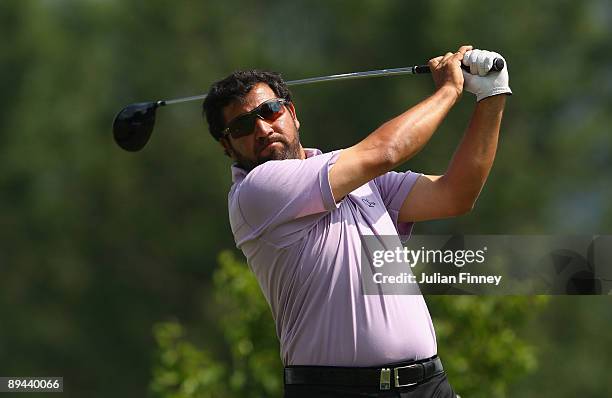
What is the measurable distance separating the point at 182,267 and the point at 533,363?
11.3 metres

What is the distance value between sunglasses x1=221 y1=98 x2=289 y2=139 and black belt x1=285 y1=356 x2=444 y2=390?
88 cm

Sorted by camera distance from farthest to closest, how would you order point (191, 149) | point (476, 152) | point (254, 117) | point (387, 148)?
point (191, 149)
point (254, 117)
point (476, 152)
point (387, 148)

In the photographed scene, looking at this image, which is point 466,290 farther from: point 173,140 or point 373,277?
point 173,140

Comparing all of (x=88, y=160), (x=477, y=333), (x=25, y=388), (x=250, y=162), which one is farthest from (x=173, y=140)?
(x=250, y=162)

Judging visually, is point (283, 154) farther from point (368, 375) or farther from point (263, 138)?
point (368, 375)

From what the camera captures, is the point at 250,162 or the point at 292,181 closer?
the point at 292,181

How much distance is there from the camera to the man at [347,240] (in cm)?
373

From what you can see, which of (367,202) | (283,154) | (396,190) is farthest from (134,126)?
(367,202)

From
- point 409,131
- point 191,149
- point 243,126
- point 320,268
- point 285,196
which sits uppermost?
point 191,149

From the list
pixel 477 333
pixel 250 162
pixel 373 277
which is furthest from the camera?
pixel 477 333

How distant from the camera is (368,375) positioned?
3.73 m

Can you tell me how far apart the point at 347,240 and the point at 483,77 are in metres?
0.68

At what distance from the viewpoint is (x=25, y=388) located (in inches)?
618

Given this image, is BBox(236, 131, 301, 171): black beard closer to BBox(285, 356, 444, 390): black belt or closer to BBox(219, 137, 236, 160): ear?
BBox(219, 137, 236, 160): ear
